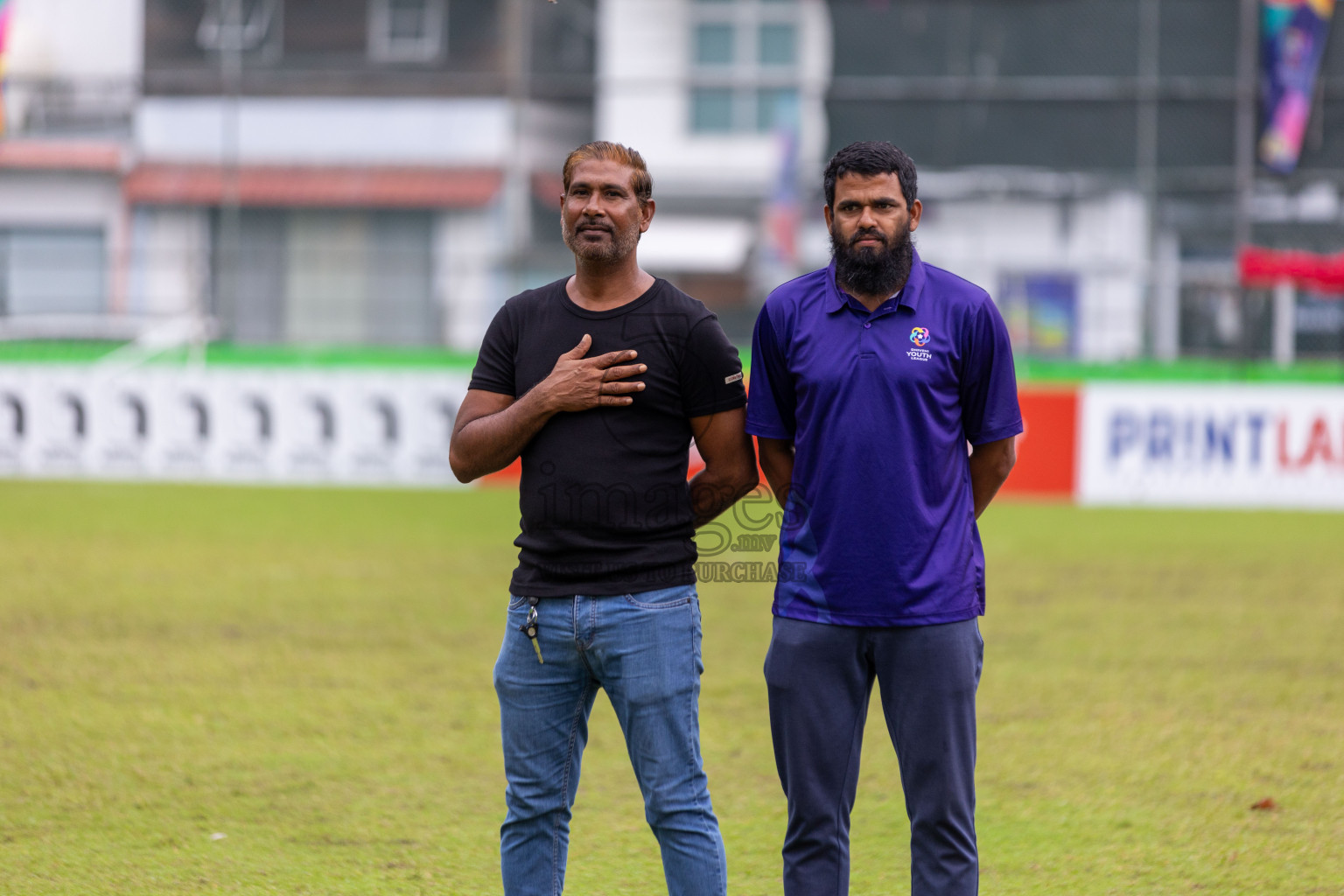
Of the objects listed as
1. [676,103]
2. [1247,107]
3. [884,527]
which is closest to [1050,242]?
[1247,107]

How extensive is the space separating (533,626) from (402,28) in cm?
2535

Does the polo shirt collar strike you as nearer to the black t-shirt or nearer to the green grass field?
the black t-shirt

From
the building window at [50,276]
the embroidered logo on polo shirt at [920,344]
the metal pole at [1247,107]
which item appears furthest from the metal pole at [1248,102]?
the embroidered logo on polo shirt at [920,344]

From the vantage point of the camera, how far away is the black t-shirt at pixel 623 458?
11.7 ft

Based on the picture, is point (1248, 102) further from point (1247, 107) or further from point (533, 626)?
point (533, 626)

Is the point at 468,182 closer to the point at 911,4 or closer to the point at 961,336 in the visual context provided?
the point at 911,4

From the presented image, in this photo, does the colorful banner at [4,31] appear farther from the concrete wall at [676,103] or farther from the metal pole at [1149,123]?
the metal pole at [1149,123]

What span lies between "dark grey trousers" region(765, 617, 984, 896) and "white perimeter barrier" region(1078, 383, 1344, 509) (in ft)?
40.2

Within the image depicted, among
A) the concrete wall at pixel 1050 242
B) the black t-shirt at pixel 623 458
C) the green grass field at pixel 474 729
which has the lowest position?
the green grass field at pixel 474 729

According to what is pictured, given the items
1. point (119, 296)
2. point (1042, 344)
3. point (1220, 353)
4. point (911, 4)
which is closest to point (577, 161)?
point (1220, 353)

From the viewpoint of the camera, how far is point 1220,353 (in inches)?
676

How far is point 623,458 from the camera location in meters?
3.56

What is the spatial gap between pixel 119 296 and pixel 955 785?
18.7m

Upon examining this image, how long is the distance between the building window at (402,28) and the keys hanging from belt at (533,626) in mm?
24808
